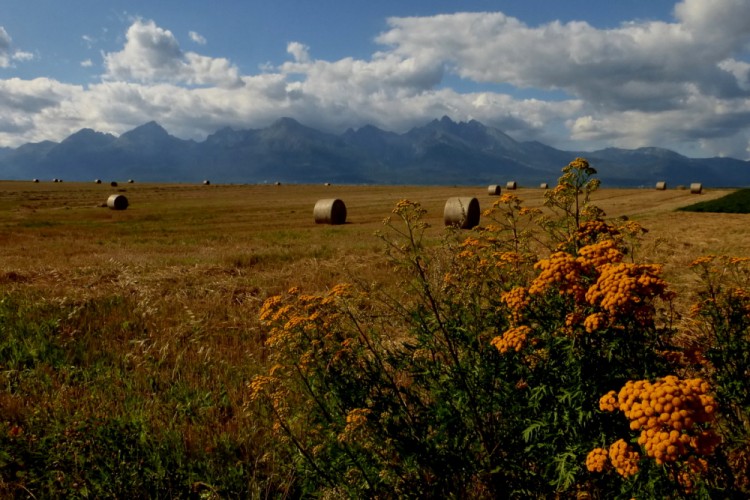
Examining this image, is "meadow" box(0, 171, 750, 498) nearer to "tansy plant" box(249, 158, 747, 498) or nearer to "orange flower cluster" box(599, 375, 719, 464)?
"tansy plant" box(249, 158, 747, 498)

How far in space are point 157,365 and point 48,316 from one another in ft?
9.99

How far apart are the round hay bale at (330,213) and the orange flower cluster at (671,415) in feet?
96.1

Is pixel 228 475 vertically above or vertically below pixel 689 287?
below

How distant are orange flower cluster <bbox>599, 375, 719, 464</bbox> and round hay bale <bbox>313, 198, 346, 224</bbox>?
96.1 feet

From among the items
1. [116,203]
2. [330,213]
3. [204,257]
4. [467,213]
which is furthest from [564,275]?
[116,203]

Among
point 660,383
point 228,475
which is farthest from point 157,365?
point 660,383

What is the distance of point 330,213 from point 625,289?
95.6ft

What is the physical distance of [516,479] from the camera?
312 centimetres

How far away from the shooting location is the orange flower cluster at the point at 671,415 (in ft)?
6.04

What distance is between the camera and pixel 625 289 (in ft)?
7.71

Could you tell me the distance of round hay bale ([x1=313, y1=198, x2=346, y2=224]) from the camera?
30969mm

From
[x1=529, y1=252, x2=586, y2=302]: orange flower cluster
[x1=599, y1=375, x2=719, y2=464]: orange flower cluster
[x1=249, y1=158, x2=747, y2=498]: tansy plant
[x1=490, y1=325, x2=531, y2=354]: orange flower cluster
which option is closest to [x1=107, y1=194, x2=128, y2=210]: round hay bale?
[x1=249, y1=158, x2=747, y2=498]: tansy plant

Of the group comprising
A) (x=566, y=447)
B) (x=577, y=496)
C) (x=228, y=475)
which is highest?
(x=566, y=447)

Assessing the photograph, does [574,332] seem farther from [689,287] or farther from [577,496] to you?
[689,287]
